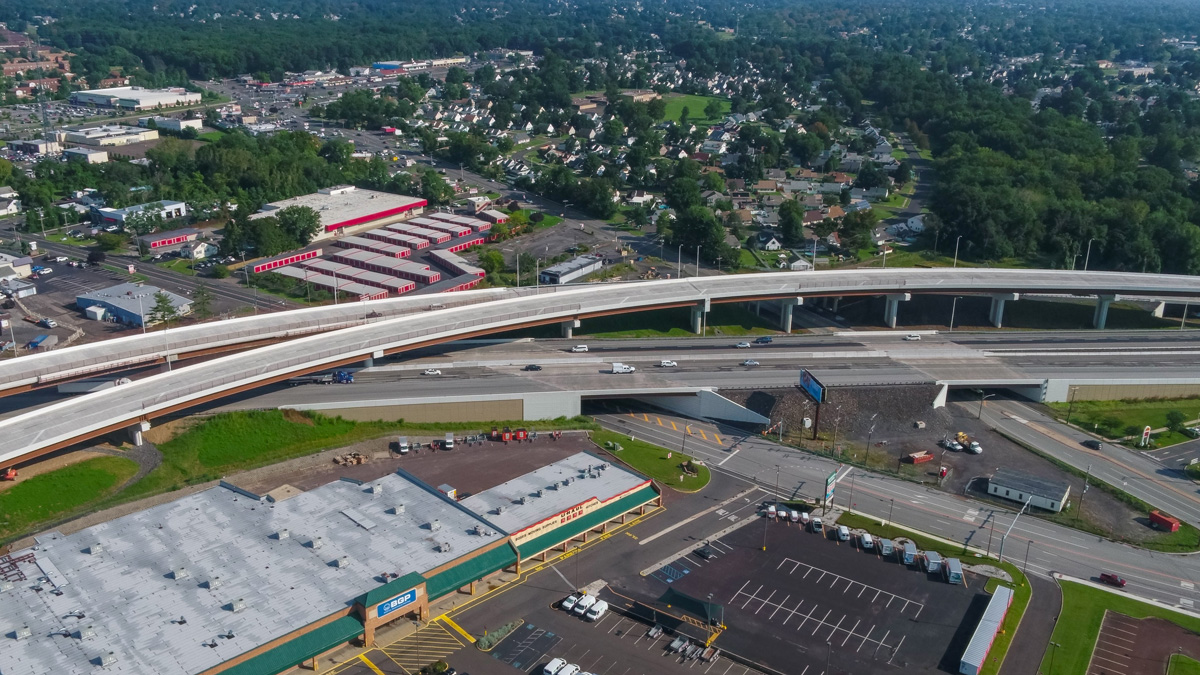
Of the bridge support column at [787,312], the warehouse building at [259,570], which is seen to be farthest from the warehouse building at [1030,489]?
the bridge support column at [787,312]

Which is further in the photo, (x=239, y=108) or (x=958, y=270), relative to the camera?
(x=239, y=108)

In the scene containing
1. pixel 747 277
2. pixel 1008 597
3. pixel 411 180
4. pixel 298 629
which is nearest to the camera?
pixel 298 629

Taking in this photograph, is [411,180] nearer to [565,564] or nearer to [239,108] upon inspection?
[239,108]

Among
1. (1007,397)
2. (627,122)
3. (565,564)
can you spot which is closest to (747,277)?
(1007,397)

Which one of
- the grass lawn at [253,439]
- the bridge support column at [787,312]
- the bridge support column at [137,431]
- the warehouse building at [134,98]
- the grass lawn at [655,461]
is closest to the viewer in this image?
the grass lawn at [253,439]

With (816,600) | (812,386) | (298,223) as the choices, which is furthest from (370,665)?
(298,223)

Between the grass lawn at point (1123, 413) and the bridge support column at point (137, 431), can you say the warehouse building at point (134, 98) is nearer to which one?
the bridge support column at point (137, 431)

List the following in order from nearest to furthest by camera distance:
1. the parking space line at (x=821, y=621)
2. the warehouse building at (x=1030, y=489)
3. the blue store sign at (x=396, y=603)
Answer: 1. the blue store sign at (x=396, y=603)
2. the parking space line at (x=821, y=621)
3. the warehouse building at (x=1030, y=489)
